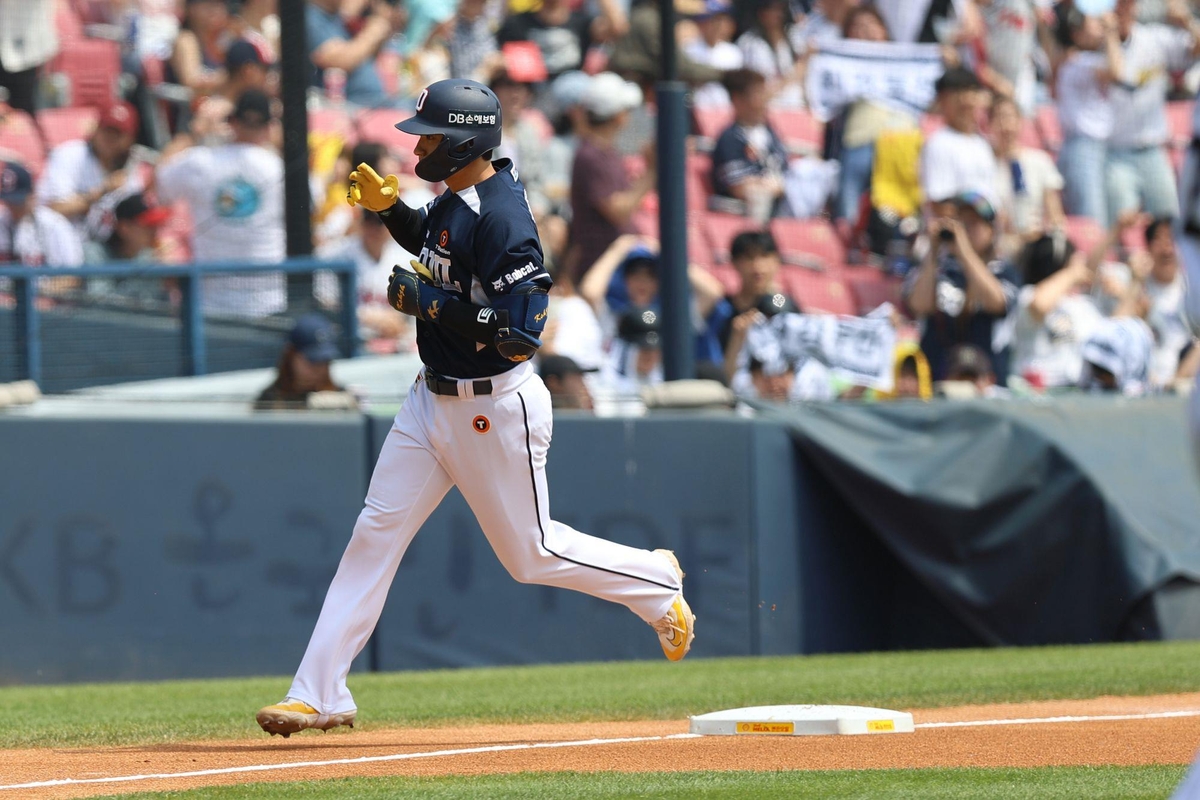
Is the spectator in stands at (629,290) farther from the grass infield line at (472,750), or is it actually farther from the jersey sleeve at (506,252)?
the jersey sleeve at (506,252)

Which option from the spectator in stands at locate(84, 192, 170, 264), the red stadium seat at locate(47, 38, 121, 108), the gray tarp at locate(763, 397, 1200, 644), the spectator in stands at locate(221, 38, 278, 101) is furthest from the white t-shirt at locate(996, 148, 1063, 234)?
the red stadium seat at locate(47, 38, 121, 108)

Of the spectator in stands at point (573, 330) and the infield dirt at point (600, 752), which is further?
the spectator in stands at point (573, 330)

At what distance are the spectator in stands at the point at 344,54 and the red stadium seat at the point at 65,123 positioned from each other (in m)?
1.85

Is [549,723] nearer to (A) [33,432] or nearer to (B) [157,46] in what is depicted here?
(A) [33,432]

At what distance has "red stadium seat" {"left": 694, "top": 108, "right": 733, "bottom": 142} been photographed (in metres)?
13.3

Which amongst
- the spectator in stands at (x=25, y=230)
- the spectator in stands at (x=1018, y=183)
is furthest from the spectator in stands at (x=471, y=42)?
the spectator in stands at (x=1018, y=183)

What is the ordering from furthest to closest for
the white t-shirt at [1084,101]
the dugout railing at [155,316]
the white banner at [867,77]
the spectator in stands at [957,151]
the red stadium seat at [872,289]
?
the white t-shirt at [1084,101] → the white banner at [867,77] → the spectator in stands at [957,151] → the red stadium seat at [872,289] → the dugout railing at [155,316]

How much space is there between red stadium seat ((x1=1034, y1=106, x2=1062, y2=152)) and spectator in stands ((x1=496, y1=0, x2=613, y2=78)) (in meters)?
3.84

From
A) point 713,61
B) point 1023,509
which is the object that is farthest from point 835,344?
point 713,61

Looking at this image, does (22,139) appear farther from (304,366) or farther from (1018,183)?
(1018,183)

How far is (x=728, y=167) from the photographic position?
1262 cm

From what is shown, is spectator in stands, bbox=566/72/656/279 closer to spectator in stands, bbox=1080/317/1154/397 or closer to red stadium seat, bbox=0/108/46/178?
spectator in stands, bbox=1080/317/1154/397

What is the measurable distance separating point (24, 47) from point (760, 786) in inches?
347

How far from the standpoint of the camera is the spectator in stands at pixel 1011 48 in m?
14.8
